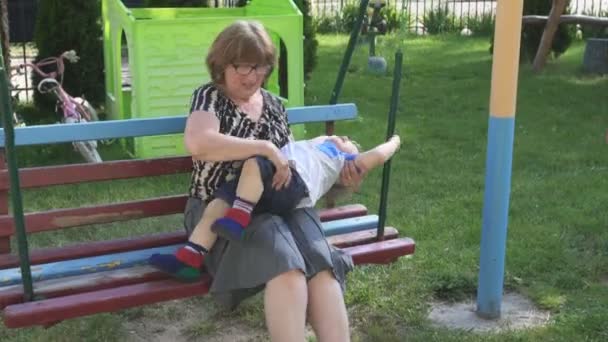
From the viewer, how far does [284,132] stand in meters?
2.85

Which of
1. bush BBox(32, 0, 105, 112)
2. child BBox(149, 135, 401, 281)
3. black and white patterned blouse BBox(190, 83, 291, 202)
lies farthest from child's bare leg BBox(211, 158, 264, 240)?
bush BBox(32, 0, 105, 112)

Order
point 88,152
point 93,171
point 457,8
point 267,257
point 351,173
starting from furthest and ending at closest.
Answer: point 457,8 → point 88,152 → point 351,173 → point 93,171 → point 267,257

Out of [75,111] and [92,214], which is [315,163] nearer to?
[92,214]

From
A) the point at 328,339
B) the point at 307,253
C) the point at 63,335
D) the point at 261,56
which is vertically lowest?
the point at 63,335

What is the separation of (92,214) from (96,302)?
512 mm

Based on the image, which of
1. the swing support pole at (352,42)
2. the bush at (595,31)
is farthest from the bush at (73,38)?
the bush at (595,31)

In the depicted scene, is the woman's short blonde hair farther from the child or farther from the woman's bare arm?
the child

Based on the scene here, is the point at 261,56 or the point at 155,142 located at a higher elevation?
the point at 261,56

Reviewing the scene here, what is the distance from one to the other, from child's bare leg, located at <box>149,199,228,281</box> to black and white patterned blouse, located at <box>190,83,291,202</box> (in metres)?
0.12

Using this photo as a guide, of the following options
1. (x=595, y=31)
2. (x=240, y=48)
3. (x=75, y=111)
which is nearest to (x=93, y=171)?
(x=240, y=48)

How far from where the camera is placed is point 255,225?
8.39 feet

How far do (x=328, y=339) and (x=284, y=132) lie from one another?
0.74 m

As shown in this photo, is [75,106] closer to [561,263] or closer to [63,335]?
[63,335]

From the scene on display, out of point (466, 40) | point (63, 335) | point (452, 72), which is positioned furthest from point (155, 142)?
point (466, 40)
